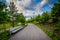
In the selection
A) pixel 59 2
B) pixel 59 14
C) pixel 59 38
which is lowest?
pixel 59 38

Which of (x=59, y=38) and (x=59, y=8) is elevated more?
(x=59, y=8)

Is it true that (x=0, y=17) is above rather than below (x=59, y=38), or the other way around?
above

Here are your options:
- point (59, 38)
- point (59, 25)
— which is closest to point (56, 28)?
point (59, 25)

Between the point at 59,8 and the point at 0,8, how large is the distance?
8851mm

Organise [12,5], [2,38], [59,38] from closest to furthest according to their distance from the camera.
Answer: [2,38] < [59,38] < [12,5]

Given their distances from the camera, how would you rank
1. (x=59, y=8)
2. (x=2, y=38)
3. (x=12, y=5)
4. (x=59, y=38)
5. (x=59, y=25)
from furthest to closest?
1. (x=12, y=5)
2. (x=59, y=8)
3. (x=59, y=25)
4. (x=59, y=38)
5. (x=2, y=38)

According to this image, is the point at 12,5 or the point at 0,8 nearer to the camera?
the point at 0,8

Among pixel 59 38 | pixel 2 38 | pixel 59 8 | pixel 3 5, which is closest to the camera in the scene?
pixel 2 38

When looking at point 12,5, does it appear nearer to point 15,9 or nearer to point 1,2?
point 15,9

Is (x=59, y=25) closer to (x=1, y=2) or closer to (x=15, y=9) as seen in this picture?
(x=1, y=2)

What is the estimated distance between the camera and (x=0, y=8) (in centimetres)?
1984

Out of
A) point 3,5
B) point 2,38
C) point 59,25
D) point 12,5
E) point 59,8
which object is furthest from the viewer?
point 12,5

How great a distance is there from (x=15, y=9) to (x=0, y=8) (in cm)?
3902

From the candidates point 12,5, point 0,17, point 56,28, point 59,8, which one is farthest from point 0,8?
point 12,5
